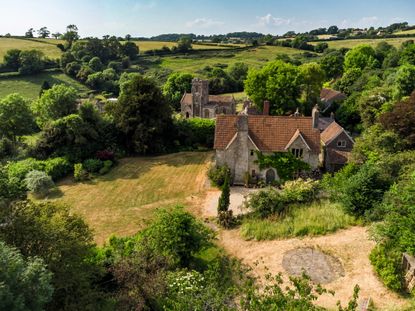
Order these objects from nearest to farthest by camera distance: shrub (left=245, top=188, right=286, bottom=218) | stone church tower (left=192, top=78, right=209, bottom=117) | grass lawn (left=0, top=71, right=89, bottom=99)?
shrub (left=245, top=188, right=286, bottom=218) < stone church tower (left=192, top=78, right=209, bottom=117) < grass lawn (left=0, top=71, right=89, bottom=99)

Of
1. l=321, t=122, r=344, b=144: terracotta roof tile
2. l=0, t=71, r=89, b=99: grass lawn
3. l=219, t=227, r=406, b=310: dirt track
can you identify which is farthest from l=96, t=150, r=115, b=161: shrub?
l=0, t=71, r=89, b=99: grass lawn

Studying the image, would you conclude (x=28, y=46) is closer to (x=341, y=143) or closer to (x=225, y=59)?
(x=225, y=59)

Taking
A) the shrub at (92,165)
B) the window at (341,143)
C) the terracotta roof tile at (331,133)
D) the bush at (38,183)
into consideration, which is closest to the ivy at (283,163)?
the terracotta roof tile at (331,133)

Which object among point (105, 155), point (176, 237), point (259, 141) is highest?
point (259, 141)

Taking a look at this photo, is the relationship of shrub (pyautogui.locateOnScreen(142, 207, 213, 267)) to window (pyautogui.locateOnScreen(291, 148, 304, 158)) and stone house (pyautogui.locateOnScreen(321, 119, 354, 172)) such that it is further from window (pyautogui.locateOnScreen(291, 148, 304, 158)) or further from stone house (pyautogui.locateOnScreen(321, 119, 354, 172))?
stone house (pyautogui.locateOnScreen(321, 119, 354, 172))

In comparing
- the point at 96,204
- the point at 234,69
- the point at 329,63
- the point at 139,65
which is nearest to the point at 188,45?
the point at 139,65

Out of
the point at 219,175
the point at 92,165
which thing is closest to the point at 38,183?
the point at 92,165

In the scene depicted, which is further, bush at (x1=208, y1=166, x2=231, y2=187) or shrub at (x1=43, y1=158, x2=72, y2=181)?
shrub at (x1=43, y1=158, x2=72, y2=181)
